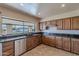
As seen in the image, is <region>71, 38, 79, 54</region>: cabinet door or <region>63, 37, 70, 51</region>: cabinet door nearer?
<region>71, 38, 79, 54</region>: cabinet door

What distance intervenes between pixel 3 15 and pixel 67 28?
235cm

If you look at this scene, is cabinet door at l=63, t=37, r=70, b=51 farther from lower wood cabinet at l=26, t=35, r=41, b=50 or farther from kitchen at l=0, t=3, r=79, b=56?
lower wood cabinet at l=26, t=35, r=41, b=50

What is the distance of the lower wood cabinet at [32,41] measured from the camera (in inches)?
132

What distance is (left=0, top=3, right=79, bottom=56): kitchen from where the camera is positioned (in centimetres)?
204

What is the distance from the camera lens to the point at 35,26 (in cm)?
288

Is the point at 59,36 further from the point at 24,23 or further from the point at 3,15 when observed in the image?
the point at 3,15

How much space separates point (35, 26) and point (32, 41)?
1.00m

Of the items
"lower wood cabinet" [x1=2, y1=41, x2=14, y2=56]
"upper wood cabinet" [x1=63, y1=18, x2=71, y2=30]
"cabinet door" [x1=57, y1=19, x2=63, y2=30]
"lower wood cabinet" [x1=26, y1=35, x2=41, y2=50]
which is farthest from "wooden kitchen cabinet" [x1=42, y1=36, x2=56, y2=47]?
"lower wood cabinet" [x1=2, y1=41, x2=14, y2=56]

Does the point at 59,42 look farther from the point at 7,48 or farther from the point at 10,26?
the point at 10,26

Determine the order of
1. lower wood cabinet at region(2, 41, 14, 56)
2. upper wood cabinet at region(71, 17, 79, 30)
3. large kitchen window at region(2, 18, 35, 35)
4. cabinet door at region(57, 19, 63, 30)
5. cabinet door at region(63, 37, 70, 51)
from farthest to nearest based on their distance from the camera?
cabinet door at region(57, 19, 63, 30)
cabinet door at region(63, 37, 70, 51)
upper wood cabinet at region(71, 17, 79, 30)
lower wood cabinet at region(2, 41, 14, 56)
large kitchen window at region(2, 18, 35, 35)

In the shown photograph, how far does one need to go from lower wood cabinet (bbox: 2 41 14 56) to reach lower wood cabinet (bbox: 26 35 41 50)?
94 centimetres

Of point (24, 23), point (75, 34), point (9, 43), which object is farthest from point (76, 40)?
point (9, 43)

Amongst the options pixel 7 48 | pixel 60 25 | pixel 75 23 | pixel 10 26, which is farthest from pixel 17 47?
pixel 75 23

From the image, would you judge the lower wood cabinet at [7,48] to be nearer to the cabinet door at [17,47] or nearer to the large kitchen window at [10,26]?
the cabinet door at [17,47]
